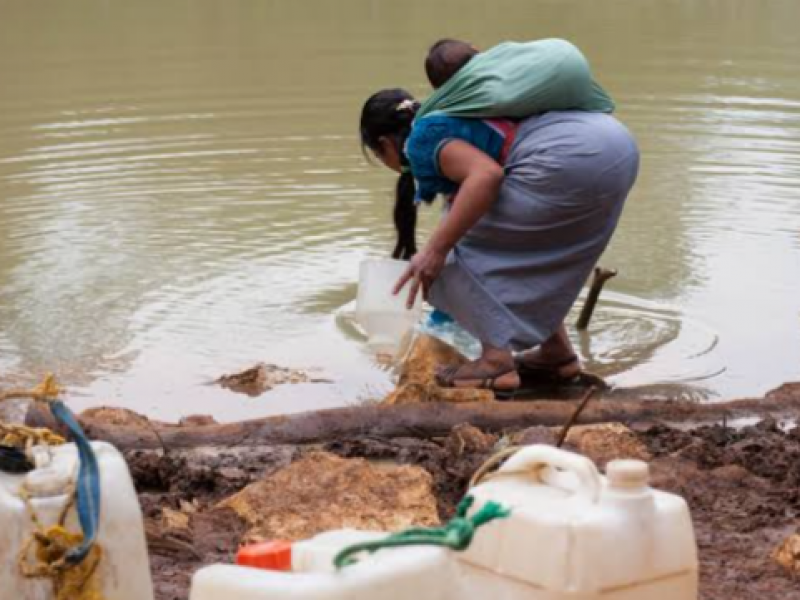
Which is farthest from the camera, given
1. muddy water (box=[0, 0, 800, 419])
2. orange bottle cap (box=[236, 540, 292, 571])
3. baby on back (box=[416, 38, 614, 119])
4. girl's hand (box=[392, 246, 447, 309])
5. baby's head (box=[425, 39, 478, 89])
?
muddy water (box=[0, 0, 800, 419])

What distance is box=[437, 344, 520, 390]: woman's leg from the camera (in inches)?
189

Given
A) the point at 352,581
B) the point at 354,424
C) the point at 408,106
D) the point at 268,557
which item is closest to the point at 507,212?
the point at 408,106

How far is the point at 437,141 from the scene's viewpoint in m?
4.63

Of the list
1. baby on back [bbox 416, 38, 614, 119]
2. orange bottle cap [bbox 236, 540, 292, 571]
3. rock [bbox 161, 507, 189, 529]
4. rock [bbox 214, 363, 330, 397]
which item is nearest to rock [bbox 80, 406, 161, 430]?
rock [bbox 214, 363, 330, 397]

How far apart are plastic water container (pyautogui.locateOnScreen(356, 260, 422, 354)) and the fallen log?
74 cm

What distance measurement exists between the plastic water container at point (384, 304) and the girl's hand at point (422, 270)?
0.14 metres

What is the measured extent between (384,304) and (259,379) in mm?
456

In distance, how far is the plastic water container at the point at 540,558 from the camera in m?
2.06

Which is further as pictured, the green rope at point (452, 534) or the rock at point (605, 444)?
the rock at point (605, 444)

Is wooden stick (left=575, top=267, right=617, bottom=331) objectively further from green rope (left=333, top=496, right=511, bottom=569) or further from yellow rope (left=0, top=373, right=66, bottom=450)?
green rope (left=333, top=496, right=511, bottom=569)

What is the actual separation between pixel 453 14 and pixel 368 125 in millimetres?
11511

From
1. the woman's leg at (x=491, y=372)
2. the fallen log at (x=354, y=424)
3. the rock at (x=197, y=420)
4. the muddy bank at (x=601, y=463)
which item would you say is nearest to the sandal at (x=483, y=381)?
the woman's leg at (x=491, y=372)

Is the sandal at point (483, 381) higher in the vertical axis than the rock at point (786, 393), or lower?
lower

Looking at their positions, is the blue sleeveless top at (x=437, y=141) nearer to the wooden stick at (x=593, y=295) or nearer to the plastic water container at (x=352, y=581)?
the wooden stick at (x=593, y=295)
